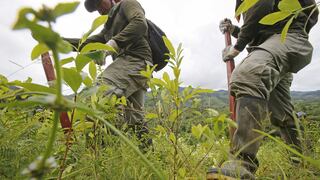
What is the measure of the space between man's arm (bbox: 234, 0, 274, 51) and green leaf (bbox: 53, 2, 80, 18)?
6.51 feet

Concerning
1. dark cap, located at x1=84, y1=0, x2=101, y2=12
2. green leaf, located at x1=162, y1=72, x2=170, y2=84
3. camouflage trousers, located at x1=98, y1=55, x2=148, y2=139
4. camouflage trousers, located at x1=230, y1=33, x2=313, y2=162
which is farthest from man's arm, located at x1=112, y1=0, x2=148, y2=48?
green leaf, located at x1=162, y1=72, x2=170, y2=84

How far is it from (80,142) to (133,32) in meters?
1.89

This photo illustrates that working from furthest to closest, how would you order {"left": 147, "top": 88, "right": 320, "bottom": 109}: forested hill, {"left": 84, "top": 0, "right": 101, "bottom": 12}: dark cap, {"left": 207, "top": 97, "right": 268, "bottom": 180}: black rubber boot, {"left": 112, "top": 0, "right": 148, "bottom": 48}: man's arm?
{"left": 84, "top": 0, "right": 101, "bottom": 12}: dark cap, {"left": 112, "top": 0, "right": 148, "bottom": 48}: man's arm, {"left": 207, "top": 97, "right": 268, "bottom": 180}: black rubber boot, {"left": 147, "top": 88, "right": 320, "bottom": 109}: forested hill

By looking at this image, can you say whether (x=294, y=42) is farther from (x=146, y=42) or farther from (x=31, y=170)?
(x=31, y=170)

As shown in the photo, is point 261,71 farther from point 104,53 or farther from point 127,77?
point 127,77

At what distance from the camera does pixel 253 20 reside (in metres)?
2.11

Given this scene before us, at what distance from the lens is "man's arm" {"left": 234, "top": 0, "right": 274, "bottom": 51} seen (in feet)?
6.61

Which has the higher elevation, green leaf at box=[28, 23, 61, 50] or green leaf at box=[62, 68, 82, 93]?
green leaf at box=[28, 23, 61, 50]

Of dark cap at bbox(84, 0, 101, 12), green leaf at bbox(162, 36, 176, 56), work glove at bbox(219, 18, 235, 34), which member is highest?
dark cap at bbox(84, 0, 101, 12)

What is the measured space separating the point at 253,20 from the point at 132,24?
134cm

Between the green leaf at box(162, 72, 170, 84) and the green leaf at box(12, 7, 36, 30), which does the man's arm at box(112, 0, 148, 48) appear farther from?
the green leaf at box(12, 7, 36, 30)

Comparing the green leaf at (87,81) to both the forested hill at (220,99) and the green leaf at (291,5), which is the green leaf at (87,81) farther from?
the forested hill at (220,99)

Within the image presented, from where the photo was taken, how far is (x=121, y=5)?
319cm

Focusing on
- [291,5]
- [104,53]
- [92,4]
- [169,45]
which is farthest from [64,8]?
[92,4]
